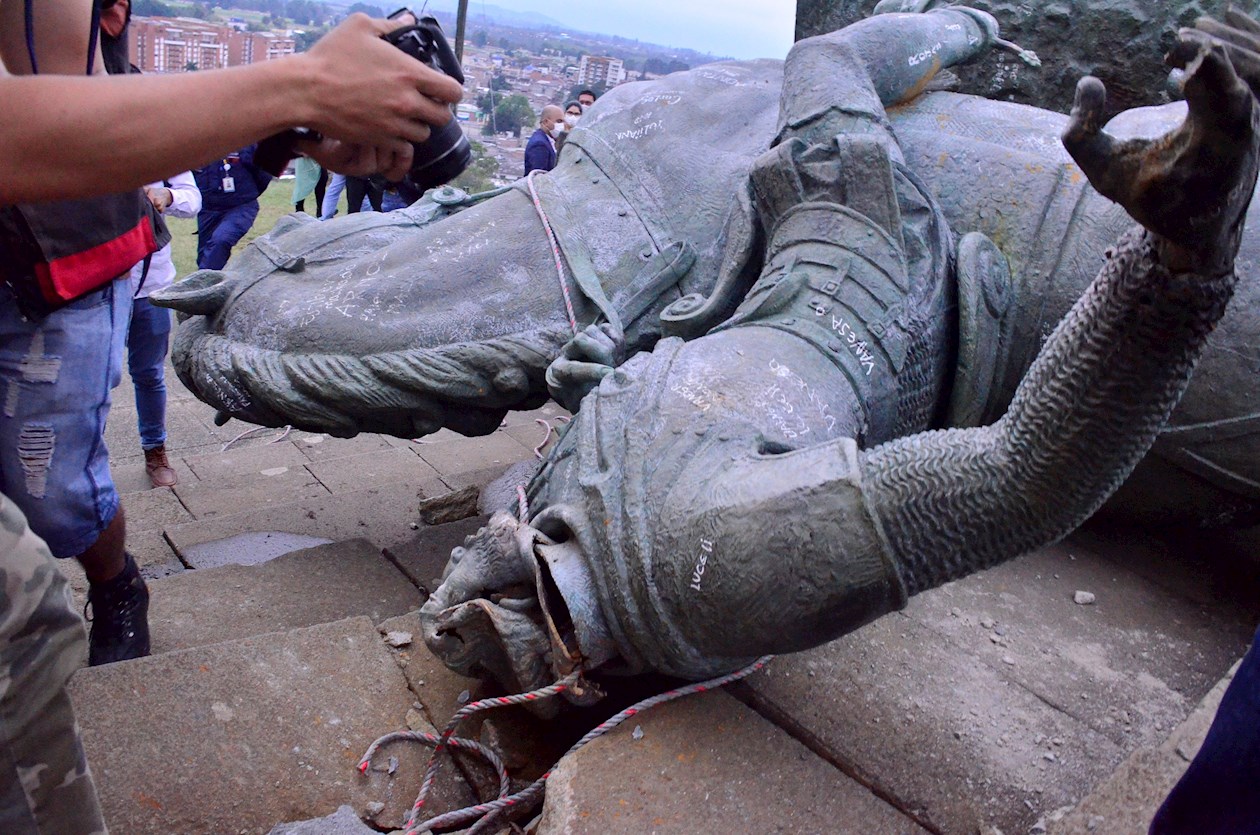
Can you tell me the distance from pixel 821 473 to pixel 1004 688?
2.75ft

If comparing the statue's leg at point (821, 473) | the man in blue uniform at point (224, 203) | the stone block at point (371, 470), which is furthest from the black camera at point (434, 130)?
the man in blue uniform at point (224, 203)

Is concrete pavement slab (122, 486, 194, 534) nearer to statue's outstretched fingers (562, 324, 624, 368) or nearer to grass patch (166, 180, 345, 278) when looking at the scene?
statue's outstretched fingers (562, 324, 624, 368)

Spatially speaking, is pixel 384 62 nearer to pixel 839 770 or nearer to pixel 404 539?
pixel 839 770

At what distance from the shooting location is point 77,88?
1.21 meters

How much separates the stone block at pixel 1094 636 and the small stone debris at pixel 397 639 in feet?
3.71

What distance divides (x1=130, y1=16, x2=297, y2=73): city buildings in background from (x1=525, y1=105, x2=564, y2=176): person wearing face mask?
5.40 feet

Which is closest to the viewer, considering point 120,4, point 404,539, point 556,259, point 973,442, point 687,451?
point 973,442

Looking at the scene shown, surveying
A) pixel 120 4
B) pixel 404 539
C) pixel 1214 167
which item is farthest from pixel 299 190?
pixel 1214 167

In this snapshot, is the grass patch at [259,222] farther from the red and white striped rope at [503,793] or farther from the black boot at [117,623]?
the red and white striped rope at [503,793]

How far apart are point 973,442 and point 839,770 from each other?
66 cm

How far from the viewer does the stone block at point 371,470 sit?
3775mm

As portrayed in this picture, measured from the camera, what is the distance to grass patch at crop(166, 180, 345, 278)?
21.3 ft

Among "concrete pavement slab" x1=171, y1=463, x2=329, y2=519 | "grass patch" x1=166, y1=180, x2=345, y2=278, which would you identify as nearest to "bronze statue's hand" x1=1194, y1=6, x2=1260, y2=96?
"concrete pavement slab" x1=171, y1=463, x2=329, y2=519

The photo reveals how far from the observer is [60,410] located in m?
2.05
